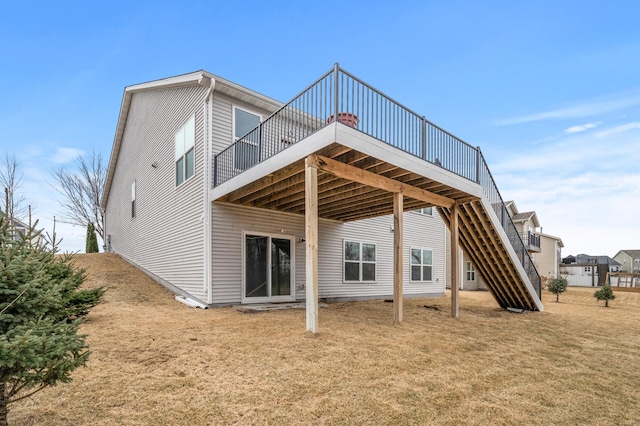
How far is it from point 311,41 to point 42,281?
1476cm

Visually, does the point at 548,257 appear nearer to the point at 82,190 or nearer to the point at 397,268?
the point at 397,268

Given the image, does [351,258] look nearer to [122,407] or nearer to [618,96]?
[122,407]

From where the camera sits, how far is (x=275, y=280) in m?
10.3

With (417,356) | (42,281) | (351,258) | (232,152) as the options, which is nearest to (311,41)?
(232,152)

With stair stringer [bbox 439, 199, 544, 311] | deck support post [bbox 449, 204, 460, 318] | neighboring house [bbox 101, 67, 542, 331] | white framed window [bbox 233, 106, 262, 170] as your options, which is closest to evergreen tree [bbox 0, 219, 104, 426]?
neighboring house [bbox 101, 67, 542, 331]

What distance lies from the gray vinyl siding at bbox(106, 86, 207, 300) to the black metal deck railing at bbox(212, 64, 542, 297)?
4.99ft

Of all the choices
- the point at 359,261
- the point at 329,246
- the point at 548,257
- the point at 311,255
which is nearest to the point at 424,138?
the point at 311,255

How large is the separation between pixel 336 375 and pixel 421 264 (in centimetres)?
1244

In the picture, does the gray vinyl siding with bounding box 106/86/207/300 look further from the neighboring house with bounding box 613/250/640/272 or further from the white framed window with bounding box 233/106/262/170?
the neighboring house with bounding box 613/250/640/272

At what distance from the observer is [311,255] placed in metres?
5.98

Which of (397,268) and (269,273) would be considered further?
(269,273)

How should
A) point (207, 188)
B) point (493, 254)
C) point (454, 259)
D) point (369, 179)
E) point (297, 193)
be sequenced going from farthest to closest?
point (493, 254)
point (207, 188)
point (454, 259)
point (297, 193)
point (369, 179)

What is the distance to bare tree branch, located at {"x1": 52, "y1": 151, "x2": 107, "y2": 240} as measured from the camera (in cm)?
2670

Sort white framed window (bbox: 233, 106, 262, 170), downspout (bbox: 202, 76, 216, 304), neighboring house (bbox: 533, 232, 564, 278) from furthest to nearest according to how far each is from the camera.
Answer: neighboring house (bbox: 533, 232, 564, 278)
downspout (bbox: 202, 76, 216, 304)
white framed window (bbox: 233, 106, 262, 170)
